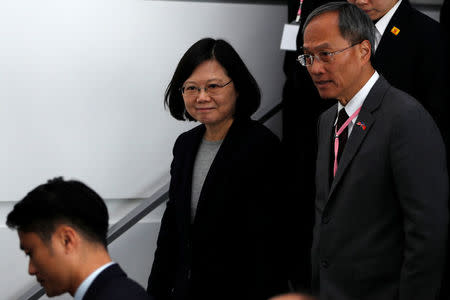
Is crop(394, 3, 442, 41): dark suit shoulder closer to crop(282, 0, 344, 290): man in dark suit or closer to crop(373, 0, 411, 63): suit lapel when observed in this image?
crop(373, 0, 411, 63): suit lapel

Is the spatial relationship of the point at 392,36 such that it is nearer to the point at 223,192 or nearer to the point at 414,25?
the point at 414,25

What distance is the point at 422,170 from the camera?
1293 millimetres

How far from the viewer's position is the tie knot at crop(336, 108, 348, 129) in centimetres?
148

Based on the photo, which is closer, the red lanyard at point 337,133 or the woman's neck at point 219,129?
the red lanyard at point 337,133

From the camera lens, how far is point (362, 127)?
1.39m

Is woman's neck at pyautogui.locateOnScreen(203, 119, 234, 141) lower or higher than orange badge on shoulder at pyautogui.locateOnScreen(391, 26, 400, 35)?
lower

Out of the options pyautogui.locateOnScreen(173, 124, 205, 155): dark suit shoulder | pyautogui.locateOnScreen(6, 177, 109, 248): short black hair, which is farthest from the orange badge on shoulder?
pyautogui.locateOnScreen(6, 177, 109, 248): short black hair

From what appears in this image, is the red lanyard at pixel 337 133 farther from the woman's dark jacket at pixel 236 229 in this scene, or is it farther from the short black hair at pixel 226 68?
the short black hair at pixel 226 68

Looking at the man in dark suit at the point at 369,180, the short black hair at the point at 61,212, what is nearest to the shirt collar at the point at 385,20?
the man in dark suit at the point at 369,180

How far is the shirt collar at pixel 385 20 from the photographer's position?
171cm

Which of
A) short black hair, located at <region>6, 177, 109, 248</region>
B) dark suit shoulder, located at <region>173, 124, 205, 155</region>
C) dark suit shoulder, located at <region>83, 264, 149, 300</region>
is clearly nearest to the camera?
dark suit shoulder, located at <region>83, 264, 149, 300</region>

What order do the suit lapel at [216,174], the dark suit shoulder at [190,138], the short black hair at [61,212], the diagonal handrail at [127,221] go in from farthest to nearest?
the diagonal handrail at [127,221] → the dark suit shoulder at [190,138] → the suit lapel at [216,174] → the short black hair at [61,212]

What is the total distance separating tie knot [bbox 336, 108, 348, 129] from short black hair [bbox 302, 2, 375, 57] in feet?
0.52

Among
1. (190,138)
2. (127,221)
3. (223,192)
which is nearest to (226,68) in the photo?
(190,138)
